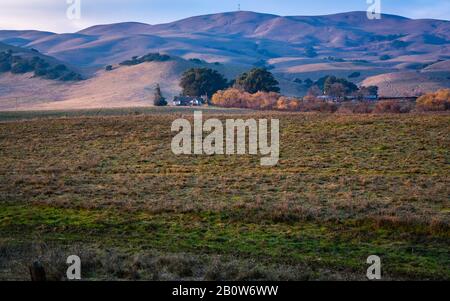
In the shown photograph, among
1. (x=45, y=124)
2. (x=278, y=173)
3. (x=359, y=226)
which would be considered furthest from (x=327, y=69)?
(x=359, y=226)

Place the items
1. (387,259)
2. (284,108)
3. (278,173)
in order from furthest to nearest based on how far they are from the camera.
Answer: (284,108) < (278,173) < (387,259)

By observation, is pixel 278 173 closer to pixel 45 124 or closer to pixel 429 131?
pixel 429 131

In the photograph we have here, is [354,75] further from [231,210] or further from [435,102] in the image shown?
[231,210]

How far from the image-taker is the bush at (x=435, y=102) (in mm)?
74188

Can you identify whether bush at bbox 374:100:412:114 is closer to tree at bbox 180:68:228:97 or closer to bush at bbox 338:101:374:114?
bush at bbox 338:101:374:114

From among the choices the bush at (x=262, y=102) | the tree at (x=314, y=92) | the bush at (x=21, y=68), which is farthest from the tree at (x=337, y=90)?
the bush at (x=21, y=68)

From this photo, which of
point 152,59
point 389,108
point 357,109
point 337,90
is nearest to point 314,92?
point 337,90

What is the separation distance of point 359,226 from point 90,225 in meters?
8.35

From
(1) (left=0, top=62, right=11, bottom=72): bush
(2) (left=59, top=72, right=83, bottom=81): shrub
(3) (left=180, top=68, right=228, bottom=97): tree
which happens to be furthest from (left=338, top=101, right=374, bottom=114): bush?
(1) (left=0, top=62, right=11, bottom=72): bush

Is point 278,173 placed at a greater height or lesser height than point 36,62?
lesser

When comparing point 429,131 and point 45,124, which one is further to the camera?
point 45,124

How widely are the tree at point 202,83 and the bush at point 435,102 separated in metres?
43.9

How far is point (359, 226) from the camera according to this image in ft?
57.0

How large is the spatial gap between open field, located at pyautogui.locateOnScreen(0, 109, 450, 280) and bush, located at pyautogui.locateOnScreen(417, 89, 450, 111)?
1322 inches
